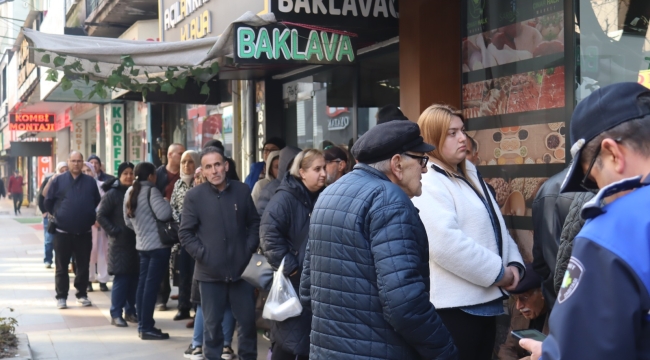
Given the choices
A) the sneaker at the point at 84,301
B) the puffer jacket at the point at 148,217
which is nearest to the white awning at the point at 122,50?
the puffer jacket at the point at 148,217

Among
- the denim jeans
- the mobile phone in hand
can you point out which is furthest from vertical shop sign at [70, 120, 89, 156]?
the mobile phone in hand

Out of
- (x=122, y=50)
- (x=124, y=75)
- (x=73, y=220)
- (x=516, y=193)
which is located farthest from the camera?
(x=73, y=220)

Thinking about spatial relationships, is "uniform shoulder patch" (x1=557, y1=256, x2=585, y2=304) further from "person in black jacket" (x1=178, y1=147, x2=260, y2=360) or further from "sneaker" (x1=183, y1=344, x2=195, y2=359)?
"sneaker" (x1=183, y1=344, x2=195, y2=359)

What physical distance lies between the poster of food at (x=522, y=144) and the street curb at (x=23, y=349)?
14.8ft

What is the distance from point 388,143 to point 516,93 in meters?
2.74

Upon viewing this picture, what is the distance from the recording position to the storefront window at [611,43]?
15.2ft

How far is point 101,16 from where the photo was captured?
15344 millimetres

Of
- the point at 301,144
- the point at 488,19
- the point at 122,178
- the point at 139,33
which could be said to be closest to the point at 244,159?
the point at 301,144

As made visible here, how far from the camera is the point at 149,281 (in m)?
7.75

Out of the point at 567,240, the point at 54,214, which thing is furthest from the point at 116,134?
the point at 567,240

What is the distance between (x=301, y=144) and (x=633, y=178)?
8.35m

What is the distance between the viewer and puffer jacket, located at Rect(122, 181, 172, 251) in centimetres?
774

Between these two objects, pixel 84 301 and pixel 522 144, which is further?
pixel 84 301

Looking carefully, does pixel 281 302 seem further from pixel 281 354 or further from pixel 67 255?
pixel 67 255
